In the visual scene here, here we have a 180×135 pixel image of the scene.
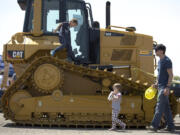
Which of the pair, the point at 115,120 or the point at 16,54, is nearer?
the point at 115,120

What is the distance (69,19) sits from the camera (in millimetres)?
10125

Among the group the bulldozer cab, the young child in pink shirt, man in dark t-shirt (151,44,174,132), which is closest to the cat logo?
the bulldozer cab

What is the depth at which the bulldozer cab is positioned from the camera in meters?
10.0

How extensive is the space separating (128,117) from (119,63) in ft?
6.43

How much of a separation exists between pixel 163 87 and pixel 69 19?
384cm

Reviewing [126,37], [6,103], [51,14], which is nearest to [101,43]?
[126,37]

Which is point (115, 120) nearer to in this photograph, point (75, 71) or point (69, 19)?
point (75, 71)

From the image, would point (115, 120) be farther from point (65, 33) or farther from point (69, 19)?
point (69, 19)

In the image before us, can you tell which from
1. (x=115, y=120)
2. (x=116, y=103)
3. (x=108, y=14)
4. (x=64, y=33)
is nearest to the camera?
(x=115, y=120)

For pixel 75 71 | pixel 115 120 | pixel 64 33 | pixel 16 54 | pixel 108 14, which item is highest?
pixel 108 14

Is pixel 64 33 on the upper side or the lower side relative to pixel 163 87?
upper

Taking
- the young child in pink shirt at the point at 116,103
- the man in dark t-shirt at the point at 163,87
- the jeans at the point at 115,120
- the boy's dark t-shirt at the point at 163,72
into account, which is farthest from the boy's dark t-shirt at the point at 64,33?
the boy's dark t-shirt at the point at 163,72

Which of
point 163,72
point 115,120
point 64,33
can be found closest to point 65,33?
point 64,33

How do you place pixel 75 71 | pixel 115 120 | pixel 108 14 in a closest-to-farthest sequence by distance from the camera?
pixel 115 120, pixel 75 71, pixel 108 14
